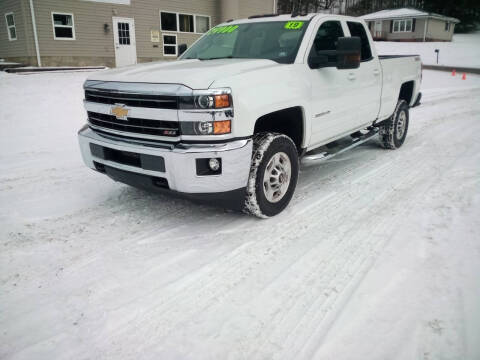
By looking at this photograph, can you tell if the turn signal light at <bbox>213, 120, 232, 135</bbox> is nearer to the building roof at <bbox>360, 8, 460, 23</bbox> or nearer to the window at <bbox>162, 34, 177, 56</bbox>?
the window at <bbox>162, 34, 177, 56</bbox>

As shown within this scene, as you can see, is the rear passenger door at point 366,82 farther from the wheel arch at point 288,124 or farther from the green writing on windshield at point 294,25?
the wheel arch at point 288,124

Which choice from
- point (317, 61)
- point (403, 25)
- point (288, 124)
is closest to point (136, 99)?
point (288, 124)

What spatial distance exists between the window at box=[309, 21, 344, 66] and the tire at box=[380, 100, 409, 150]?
2.06 metres

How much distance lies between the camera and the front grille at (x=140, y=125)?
3.20 metres

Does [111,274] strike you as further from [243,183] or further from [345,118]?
[345,118]

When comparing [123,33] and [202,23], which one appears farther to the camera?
[202,23]

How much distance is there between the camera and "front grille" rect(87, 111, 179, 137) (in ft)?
10.5

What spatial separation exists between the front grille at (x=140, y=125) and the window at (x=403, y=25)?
48037 millimetres

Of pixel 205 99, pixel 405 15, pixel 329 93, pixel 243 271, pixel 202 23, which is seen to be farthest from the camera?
pixel 405 15

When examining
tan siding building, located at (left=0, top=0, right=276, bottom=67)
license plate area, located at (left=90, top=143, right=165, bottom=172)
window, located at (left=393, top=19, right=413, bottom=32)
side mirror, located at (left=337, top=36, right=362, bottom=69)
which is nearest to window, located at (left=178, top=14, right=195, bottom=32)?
tan siding building, located at (left=0, top=0, right=276, bottom=67)

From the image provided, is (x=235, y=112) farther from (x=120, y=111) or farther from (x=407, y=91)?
(x=407, y=91)

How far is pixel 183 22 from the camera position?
19000mm

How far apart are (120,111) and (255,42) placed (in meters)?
1.93

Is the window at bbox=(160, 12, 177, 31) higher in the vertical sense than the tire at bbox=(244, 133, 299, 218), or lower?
higher
